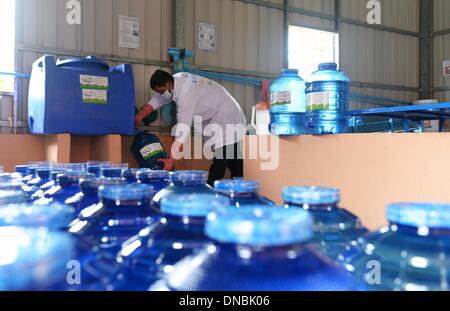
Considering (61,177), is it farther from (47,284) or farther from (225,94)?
(225,94)

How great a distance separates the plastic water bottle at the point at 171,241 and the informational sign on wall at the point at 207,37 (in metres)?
5.18

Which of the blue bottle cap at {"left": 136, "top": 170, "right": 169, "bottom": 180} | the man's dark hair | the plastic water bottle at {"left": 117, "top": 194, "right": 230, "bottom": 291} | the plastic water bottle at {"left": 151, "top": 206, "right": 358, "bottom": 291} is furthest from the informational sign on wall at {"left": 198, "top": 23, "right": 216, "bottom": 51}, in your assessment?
the plastic water bottle at {"left": 151, "top": 206, "right": 358, "bottom": 291}

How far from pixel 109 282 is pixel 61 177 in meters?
0.71

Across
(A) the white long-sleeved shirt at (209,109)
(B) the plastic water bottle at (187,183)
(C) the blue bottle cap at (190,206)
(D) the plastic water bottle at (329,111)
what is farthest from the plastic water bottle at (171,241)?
(A) the white long-sleeved shirt at (209,109)

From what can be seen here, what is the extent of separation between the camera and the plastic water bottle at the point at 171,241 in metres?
0.64

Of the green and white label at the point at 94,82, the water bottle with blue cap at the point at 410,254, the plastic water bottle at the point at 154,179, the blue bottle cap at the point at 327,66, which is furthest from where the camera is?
the green and white label at the point at 94,82

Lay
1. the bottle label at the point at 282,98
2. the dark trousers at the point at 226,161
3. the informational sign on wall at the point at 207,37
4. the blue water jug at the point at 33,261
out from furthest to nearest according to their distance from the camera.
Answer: the informational sign on wall at the point at 207,37
the dark trousers at the point at 226,161
the bottle label at the point at 282,98
the blue water jug at the point at 33,261

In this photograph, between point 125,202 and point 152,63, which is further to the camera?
point 152,63

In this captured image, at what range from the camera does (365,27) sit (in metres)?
7.33

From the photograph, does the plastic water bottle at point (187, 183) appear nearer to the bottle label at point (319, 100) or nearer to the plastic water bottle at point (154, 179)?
A: the plastic water bottle at point (154, 179)

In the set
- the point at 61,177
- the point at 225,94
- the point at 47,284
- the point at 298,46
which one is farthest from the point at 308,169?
the point at 298,46

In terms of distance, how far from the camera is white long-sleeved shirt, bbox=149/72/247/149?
4.25 m

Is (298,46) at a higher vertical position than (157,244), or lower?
higher
